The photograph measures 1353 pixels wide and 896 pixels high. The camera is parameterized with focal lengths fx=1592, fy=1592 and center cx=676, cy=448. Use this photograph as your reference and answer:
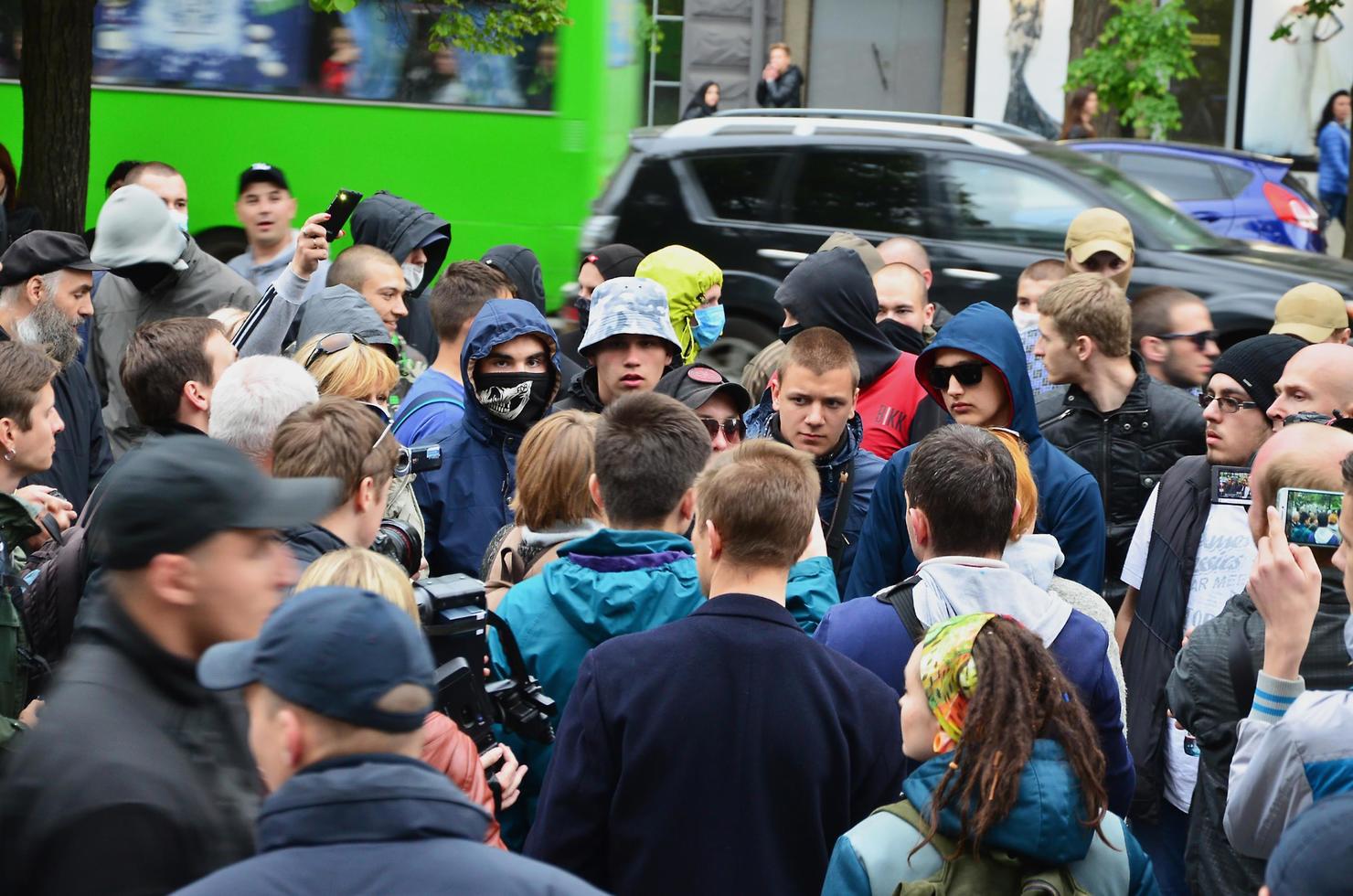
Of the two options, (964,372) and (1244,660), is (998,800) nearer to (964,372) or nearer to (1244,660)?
(1244,660)

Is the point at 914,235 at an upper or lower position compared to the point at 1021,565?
upper

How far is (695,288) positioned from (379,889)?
18.4 feet

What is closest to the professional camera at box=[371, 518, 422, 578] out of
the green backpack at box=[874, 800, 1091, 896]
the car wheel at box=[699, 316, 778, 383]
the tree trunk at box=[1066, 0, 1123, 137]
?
the green backpack at box=[874, 800, 1091, 896]

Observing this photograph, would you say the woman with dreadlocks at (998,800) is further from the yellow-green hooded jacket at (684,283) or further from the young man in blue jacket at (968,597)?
the yellow-green hooded jacket at (684,283)

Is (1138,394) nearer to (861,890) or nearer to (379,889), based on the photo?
(861,890)

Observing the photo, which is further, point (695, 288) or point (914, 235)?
point (914, 235)

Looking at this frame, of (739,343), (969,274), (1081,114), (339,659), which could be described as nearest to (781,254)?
(739,343)

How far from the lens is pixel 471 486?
5371 millimetres

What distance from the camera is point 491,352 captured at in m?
5.52

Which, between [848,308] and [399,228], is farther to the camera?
[399,228]

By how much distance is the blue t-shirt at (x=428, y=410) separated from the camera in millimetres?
5746

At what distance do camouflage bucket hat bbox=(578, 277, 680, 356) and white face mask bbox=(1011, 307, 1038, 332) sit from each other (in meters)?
2.14

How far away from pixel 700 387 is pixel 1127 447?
61.0 inches

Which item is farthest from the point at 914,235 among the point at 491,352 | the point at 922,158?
the point at 491,352
